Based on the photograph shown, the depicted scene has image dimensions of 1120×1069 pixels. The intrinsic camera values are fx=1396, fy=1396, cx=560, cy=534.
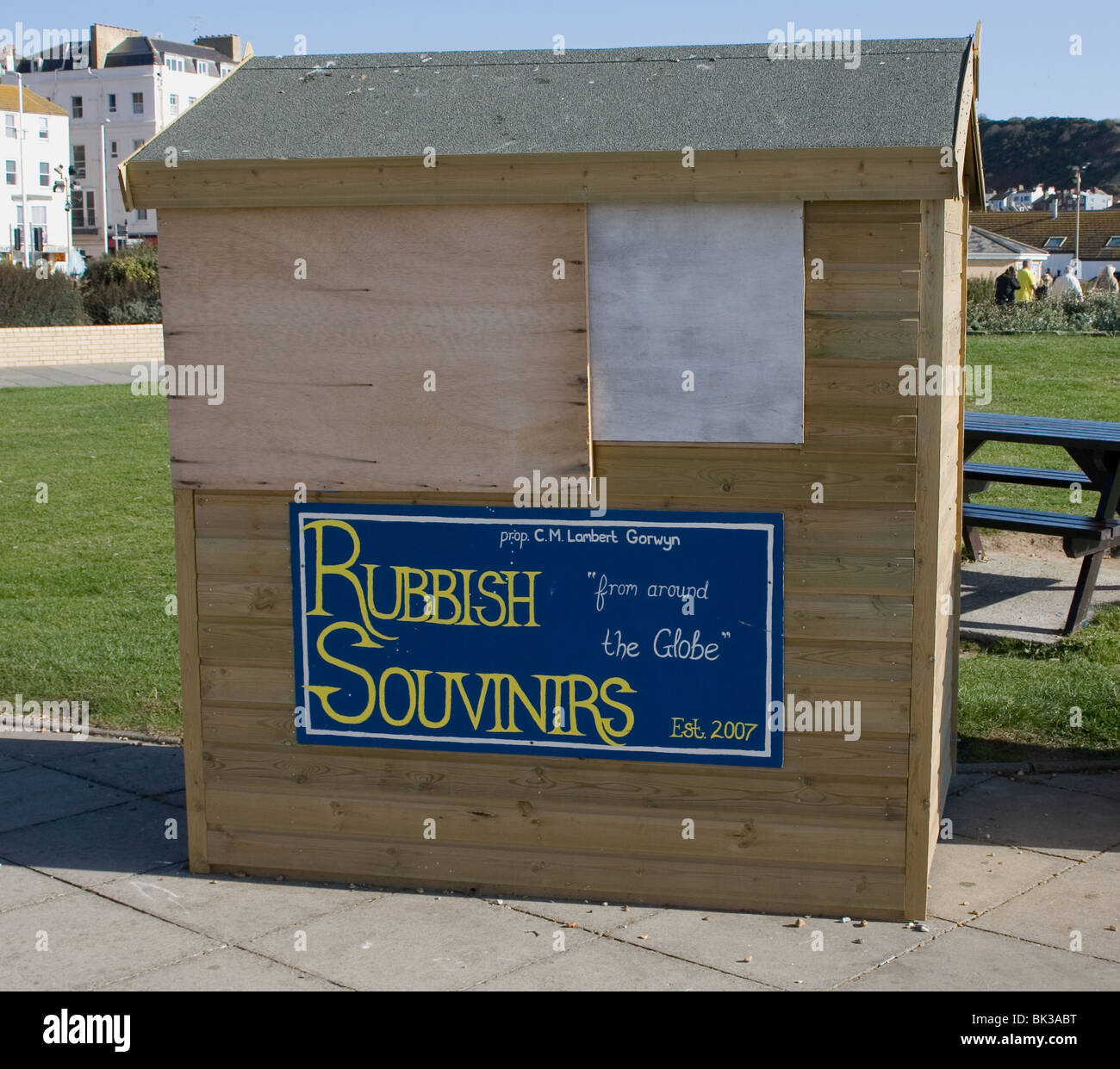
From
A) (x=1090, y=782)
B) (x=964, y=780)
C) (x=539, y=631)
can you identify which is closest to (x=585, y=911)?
(x=539, y=631)

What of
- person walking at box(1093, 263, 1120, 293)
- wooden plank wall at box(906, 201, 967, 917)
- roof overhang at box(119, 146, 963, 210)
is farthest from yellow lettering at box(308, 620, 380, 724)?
person walking at box(1093, 263, 1120, 293)

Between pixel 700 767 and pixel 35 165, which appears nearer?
pixel 700 767

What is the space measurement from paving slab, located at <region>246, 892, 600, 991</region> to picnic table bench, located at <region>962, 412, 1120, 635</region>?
14.4 ft

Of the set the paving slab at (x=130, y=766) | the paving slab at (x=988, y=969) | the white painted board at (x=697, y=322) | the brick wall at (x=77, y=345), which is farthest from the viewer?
the brick wall at (x=77, y=345)

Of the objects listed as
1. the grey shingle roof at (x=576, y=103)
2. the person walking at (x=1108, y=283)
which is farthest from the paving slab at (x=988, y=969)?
the person walking at (x=1108, y=283)

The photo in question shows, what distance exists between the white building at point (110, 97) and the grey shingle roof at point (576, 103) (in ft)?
248

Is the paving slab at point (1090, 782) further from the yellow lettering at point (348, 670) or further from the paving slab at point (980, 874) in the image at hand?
the yellow lettering at point (348, 670)

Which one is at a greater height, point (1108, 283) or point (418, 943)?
point (1108, 283)

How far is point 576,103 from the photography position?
446 centimetres

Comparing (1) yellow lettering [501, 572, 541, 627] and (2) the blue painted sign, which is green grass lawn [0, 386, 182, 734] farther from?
(1) yellow lettering [501, 572, 541, 627]

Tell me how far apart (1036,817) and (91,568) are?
6675 millimetres

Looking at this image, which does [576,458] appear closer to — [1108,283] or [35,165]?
[1108,283]

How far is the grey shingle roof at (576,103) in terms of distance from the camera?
13.5 ft

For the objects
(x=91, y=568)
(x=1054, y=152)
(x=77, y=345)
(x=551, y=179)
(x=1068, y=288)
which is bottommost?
(x=91, y=568)
